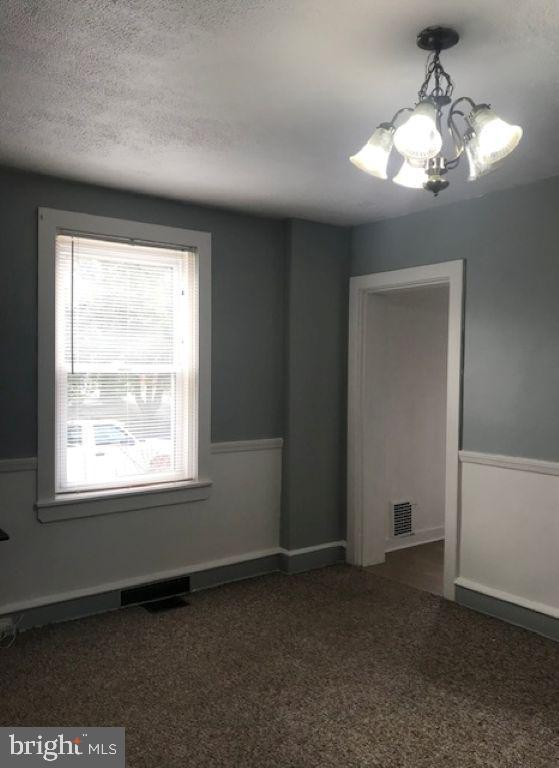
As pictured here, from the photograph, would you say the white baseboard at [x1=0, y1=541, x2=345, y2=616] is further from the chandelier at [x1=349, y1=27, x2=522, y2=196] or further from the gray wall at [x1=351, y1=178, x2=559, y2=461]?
the chandelier at [x1=349, y1=27, x2=522, y2=196]

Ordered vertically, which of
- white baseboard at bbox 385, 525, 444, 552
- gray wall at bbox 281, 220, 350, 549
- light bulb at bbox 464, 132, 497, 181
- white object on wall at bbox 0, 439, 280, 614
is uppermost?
light bulb at bbox 464, 132, 497, 181

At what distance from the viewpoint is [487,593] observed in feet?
12.3

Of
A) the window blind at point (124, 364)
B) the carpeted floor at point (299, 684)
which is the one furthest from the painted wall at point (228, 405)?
the carpeted floor at point (299, 684)

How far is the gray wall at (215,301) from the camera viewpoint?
3406 millimetres

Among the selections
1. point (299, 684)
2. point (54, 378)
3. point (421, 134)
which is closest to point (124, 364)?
point (54, 378)

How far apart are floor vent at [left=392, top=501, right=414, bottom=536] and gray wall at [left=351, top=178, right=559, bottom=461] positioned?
1.43 m

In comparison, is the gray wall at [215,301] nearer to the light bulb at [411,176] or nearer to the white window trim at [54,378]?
the white window trim at [54,378]

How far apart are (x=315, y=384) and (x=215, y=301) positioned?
95cm

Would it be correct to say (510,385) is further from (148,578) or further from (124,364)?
(148,578)

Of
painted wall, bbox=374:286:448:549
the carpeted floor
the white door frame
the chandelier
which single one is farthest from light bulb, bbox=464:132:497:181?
painted wall, bbox=374:286:448:549

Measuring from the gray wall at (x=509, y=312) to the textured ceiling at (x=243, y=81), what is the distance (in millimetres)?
244

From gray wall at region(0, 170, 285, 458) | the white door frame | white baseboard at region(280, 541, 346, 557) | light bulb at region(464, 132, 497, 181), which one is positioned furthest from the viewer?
white baseboard at region(280, 541, 346, 557)

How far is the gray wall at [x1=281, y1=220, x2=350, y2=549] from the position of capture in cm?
445

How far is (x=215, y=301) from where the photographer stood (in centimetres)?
416
